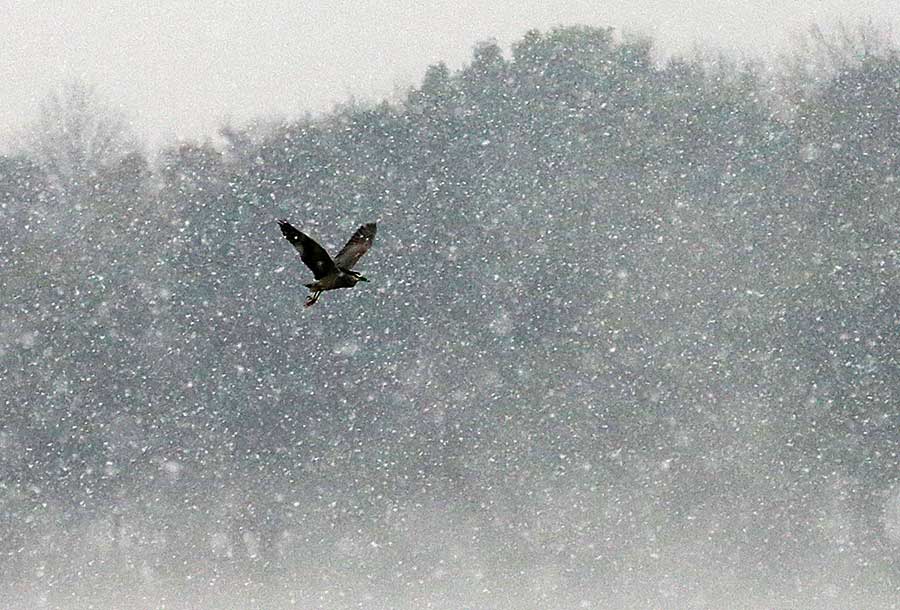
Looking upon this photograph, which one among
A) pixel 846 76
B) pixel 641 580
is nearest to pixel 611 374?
pixel 641 580

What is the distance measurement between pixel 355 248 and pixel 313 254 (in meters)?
0.57

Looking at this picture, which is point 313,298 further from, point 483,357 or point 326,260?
point 483,357

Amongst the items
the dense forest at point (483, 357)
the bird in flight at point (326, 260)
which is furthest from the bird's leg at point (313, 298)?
the dense forest at point (483, 357)

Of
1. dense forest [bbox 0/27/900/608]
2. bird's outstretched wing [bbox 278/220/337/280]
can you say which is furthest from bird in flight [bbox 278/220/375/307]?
dense forest [bbox 0/27/900/608]

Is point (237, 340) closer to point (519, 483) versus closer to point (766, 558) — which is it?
point (519, 483)

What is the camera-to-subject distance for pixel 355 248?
5.82 meters

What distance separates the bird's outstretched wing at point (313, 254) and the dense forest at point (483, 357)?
10855 mm

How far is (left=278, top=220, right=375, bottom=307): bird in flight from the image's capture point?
509 cm

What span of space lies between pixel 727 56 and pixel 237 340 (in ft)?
29.9

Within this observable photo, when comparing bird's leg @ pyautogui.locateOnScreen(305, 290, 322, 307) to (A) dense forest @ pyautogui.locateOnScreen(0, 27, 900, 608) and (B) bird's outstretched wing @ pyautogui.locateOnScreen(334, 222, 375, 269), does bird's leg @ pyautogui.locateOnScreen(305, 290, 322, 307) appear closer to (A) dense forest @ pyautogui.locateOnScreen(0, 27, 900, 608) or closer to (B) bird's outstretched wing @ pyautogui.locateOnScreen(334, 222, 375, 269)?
(B) bird's outstretched wing @ pyautogui.locateOnScreen(334, 222, 375, 269)

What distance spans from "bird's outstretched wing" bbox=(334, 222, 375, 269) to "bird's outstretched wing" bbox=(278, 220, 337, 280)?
0.24 m

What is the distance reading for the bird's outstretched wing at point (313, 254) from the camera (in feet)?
16.4

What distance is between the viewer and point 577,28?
64.1 ft

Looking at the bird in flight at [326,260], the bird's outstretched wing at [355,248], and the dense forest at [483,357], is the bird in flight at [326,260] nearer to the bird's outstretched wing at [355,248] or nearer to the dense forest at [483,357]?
the bird's outstretched wing at [355,248]
